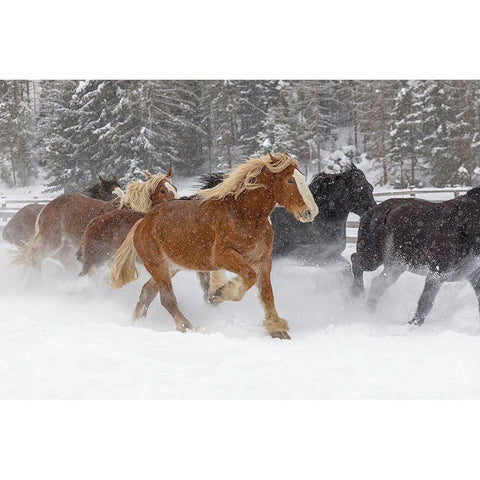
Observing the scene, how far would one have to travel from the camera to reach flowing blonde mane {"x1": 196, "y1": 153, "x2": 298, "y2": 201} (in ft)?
16.1

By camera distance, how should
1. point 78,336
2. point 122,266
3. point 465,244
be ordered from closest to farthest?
Answer: 1. point 78,336
2. point 465,244
3. point 122,266

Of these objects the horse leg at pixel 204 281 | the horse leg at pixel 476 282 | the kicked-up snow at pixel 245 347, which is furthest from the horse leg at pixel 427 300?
the horse leg at pixel 204 281

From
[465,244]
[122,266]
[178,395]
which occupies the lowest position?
[178,395]

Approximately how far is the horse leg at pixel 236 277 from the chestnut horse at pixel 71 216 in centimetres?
118

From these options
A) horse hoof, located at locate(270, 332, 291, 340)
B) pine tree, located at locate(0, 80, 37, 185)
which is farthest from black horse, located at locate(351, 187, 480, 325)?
pine tree, located at locate(0, 80, 37, 185)

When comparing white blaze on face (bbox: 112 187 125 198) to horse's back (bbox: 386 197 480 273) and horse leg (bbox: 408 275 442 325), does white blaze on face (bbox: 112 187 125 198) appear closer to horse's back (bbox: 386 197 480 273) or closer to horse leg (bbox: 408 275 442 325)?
horse's back (bbox: 386 197 480 273)

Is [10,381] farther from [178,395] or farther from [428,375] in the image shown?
[428,375]

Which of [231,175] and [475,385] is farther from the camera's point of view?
[231,175]

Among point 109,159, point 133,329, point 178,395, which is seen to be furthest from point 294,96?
point 178,395

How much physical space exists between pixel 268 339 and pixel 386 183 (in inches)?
80.2

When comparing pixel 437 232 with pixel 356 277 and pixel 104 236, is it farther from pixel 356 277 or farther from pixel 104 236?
pixel 104 236

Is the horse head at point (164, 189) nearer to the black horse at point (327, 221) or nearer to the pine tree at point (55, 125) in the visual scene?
the pine tree at point (55, 125)

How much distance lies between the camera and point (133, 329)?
501cm

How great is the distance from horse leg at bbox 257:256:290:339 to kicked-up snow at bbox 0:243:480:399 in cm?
9
